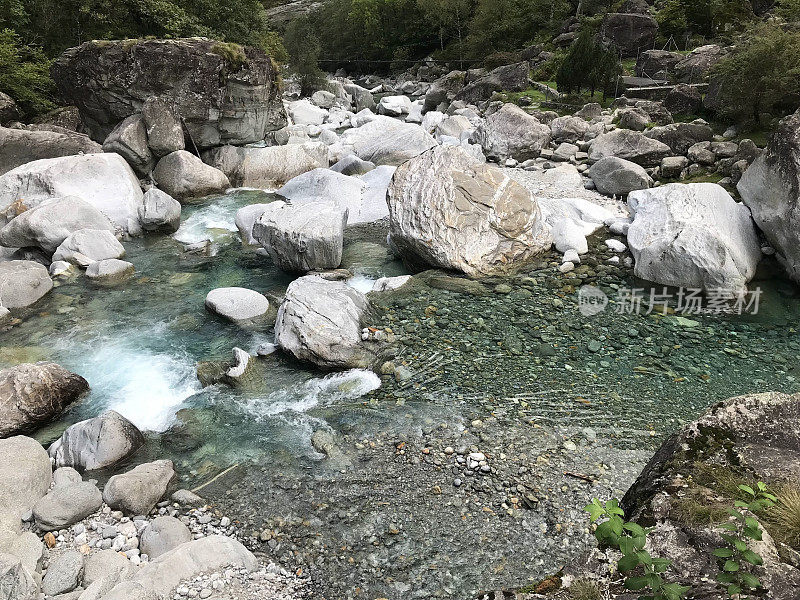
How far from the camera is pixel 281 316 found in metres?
9.58

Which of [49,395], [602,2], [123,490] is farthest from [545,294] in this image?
[602,2]

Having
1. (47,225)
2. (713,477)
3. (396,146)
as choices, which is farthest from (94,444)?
(396,146)

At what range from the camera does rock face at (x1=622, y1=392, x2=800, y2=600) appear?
2986 mm

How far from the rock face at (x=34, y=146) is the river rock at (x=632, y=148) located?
1651cm

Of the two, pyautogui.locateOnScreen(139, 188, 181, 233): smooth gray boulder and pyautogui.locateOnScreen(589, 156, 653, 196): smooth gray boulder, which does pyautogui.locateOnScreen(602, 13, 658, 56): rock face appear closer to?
pyautogui.locateOnScreen(589, 156, 653, 196): smooth gray boulder

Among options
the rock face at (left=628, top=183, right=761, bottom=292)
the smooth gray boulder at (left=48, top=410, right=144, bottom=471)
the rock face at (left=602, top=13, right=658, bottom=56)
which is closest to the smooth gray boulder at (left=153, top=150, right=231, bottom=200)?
the smooth gray boulder at (left=48, top=410, right=144, bottom=471)

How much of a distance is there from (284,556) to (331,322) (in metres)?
4.16

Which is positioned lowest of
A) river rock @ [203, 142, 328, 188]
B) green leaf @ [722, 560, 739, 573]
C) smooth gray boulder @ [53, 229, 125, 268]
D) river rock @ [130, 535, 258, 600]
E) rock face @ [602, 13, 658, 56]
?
river rock @ [130, 535, 258, 600]

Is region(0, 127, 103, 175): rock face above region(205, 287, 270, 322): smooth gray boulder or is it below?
above

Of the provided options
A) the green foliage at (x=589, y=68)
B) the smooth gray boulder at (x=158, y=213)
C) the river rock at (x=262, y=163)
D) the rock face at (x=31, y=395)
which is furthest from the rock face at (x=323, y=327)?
the green foliage at (x=589, y=68)

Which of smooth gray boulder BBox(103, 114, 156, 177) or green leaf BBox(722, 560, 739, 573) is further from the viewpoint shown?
smooth gray boulder BBox(103, 114, 156, 177)

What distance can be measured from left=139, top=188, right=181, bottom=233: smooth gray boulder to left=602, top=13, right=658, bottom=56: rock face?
30619 millimetres

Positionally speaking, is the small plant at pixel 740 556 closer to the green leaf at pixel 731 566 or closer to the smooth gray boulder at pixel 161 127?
the green leaf at pixel 731 566

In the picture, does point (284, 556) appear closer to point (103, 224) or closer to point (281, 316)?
point (281, 316)
